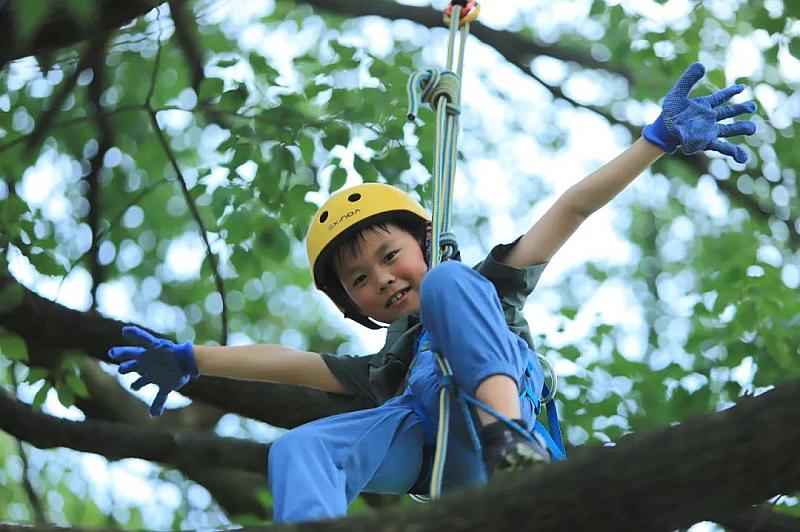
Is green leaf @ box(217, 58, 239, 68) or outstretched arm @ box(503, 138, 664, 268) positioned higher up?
green leaf @ box(217, 58, 239, 68)

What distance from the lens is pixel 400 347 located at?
3.34m

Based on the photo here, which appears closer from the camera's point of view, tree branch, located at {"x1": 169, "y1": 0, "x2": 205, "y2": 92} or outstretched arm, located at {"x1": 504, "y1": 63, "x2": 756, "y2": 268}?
outstretched arm, located at {"x1": 504, "y1": 63, "x2": 756, "y2": 268}

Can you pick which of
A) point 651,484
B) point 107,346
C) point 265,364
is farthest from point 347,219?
point 651,484

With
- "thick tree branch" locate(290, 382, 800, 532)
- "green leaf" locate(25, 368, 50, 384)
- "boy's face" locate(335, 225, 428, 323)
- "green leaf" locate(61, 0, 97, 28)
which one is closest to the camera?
"thick tree branch" locate(290, 382, 800, 532)

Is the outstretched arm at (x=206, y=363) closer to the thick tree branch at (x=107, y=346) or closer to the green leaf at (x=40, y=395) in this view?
the thick tree branch at (x=107, y=346)

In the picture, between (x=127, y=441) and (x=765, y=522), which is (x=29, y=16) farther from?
(x=765, y=522)

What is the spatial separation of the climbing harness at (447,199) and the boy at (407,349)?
0.13 feet

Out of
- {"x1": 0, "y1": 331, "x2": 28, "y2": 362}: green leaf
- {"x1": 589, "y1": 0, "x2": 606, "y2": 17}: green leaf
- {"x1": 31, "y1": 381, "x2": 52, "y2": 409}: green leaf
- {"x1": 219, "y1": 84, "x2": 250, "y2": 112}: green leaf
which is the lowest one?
{"x1": 31, "y1": 381, "x2": 52, "y2": 409}: green leaf

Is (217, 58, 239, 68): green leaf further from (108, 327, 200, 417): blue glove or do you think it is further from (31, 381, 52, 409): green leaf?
(108, 327, 200, 417): blue glove

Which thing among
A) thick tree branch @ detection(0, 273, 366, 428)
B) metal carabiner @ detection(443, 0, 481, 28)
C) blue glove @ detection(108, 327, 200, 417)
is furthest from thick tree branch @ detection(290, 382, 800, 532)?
metal carabiner @ detection(443, 0, 481, 28)

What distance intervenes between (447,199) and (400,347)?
445 millimetres

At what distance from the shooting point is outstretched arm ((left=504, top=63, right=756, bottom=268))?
10.2ft

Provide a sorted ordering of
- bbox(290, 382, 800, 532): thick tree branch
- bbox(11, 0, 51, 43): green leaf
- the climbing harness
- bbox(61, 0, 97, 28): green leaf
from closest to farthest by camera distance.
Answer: bbox(290, 382, 800, 532): thick tree branch → the climbing harness → bbox(11, 0, 51, 43): green leaf → bbox(61, 0, 97, 28): green leaf

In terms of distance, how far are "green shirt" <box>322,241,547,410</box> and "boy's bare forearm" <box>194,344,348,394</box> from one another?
0.04 m
